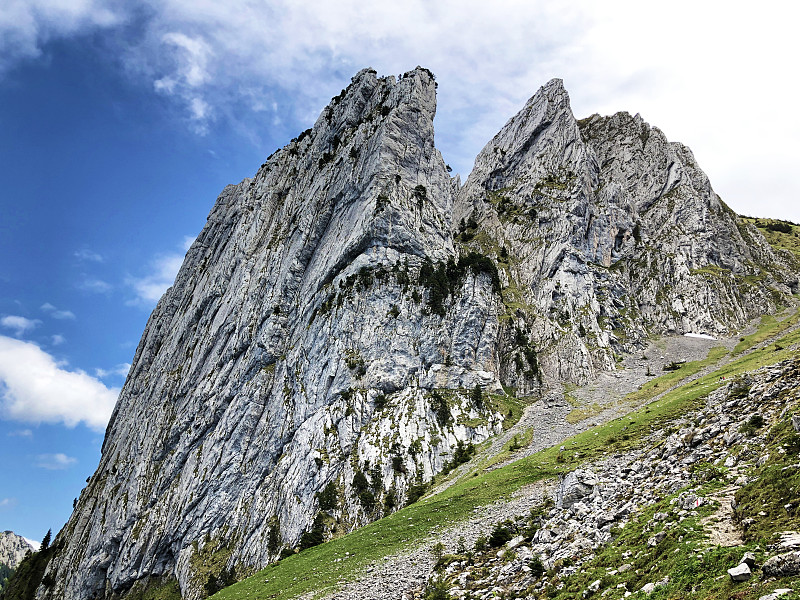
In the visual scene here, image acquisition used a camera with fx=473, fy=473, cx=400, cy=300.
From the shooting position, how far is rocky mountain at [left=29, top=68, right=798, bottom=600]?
8588 cm

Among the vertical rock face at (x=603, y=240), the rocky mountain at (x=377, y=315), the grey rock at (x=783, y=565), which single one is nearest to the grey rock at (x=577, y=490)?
the grey rock at (x=783, y=565)

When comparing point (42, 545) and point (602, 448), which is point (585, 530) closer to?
point (602, 448)

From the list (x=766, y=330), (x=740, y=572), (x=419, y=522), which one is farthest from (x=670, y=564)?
(x=766, y=330)

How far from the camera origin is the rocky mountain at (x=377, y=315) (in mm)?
85875

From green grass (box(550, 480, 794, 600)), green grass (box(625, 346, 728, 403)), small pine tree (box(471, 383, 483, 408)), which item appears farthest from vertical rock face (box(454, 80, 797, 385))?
green grass (box(550, 480, 794, 600))

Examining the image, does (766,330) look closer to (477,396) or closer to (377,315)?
(477,396)

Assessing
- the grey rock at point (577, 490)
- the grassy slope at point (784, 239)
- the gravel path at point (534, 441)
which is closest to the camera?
the grey rock at point (577, 490)

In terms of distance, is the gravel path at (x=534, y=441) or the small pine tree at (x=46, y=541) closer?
the gravel path at (x=534, y=441)

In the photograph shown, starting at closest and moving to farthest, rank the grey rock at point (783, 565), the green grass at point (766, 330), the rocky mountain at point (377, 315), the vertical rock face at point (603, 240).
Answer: the grey rock at point (783, 565), the rocky mountain at point (377, 315), the green grass at point (766, 330), the vertical rock face at point (603, 240)

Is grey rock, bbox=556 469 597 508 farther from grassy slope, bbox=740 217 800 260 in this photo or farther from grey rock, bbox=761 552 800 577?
grassy slope, bbox=740 217 800 260

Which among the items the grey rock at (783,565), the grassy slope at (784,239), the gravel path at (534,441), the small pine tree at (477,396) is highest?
the grassy slope at (784,239)

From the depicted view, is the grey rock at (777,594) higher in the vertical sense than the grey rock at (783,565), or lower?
lower

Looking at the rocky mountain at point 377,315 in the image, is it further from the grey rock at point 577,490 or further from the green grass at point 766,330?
the grey rock at point 577,490

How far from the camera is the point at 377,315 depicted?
339 ft
